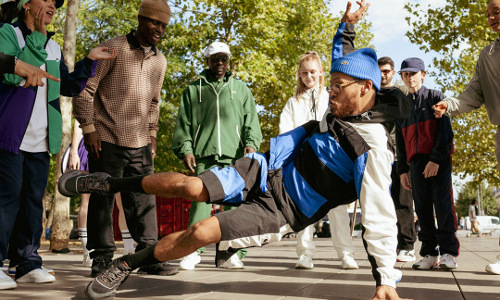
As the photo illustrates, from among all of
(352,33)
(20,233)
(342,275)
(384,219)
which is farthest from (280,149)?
(20,233)

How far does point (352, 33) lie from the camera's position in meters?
4.57

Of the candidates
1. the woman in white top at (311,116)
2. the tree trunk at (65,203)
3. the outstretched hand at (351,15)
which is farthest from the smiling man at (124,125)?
the tree trunk at (65,203)

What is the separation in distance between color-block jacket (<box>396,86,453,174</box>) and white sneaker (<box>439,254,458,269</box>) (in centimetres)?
108

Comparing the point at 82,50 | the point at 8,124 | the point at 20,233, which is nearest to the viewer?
the point at 8,124

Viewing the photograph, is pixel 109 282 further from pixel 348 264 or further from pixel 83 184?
pixel 348 264

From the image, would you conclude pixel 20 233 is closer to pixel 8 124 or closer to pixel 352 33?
pixel 8 124

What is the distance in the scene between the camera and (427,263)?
20.7 feet

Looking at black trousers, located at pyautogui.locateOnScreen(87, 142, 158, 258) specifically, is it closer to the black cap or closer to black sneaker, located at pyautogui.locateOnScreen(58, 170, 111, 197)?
black sneaker, located at pyautogui.locateOnScreen(58, 170, 111, 197)

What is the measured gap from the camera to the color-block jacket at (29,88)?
4508mm

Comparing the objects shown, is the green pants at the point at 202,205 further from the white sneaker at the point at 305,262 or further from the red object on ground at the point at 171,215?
the red object on ground at the point at 171,215

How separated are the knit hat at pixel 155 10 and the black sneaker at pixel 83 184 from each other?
222 cm

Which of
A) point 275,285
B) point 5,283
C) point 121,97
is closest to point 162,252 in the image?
point 275,285

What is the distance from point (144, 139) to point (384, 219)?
2.94 meters

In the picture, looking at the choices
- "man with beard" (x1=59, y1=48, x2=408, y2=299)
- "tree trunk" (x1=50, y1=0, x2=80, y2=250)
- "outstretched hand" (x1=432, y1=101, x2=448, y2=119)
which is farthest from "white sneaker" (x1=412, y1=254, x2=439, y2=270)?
"tree trunk" (x1=50, y1=0, x2=80, y2=250)
